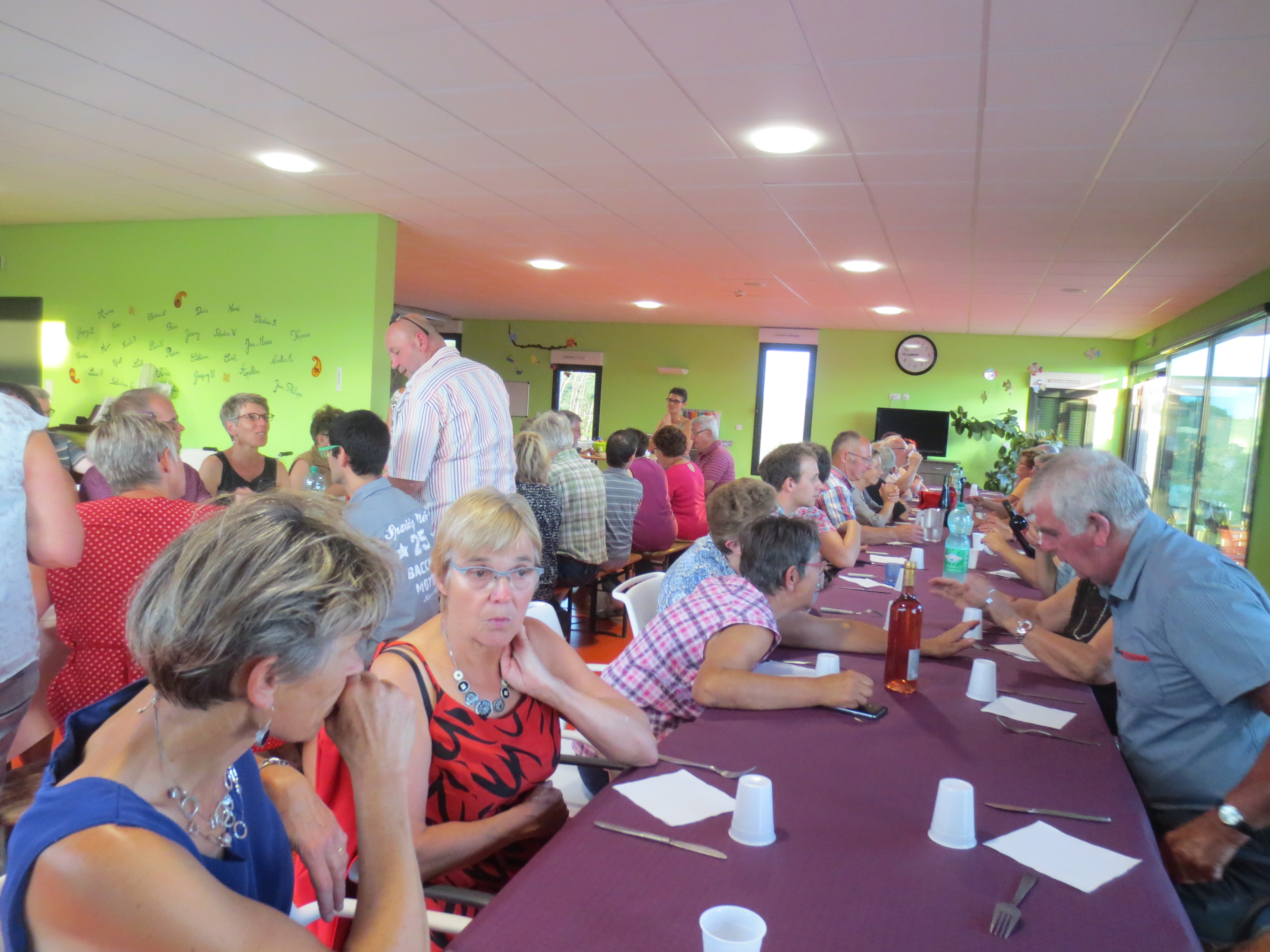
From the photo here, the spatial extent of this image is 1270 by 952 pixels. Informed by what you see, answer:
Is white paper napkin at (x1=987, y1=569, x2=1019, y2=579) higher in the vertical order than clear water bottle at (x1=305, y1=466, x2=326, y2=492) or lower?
lower

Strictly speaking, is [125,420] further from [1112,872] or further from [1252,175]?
[1252,175]

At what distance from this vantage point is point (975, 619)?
8.36 feet

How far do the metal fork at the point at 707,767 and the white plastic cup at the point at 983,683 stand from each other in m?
0.82

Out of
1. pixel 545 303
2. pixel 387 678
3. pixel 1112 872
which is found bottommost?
pixel 1112 872

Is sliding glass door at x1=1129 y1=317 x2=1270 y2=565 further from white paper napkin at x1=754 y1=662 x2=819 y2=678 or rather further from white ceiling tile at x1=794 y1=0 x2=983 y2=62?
white paper napkin at x1=754 y1=662 x2=819 y2=678

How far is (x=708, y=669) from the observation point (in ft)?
6.56

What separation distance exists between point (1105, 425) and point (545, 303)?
24.8 feet

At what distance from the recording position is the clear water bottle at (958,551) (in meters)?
3.77

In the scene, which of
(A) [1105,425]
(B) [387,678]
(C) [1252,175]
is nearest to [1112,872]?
(B) [387,678]

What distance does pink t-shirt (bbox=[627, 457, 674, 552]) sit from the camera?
19.5 feet

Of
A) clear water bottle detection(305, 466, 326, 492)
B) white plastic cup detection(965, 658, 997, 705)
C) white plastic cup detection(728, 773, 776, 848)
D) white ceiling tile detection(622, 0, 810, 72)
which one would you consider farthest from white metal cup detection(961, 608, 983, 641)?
clear water bottle detection(305, 466, 326, 492)

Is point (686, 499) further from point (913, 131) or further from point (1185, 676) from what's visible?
point (1185, 676)

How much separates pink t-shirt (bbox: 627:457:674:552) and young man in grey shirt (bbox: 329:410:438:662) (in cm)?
303

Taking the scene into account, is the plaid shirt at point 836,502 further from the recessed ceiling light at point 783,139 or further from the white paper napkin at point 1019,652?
the white paper napkin at point 1019,652
